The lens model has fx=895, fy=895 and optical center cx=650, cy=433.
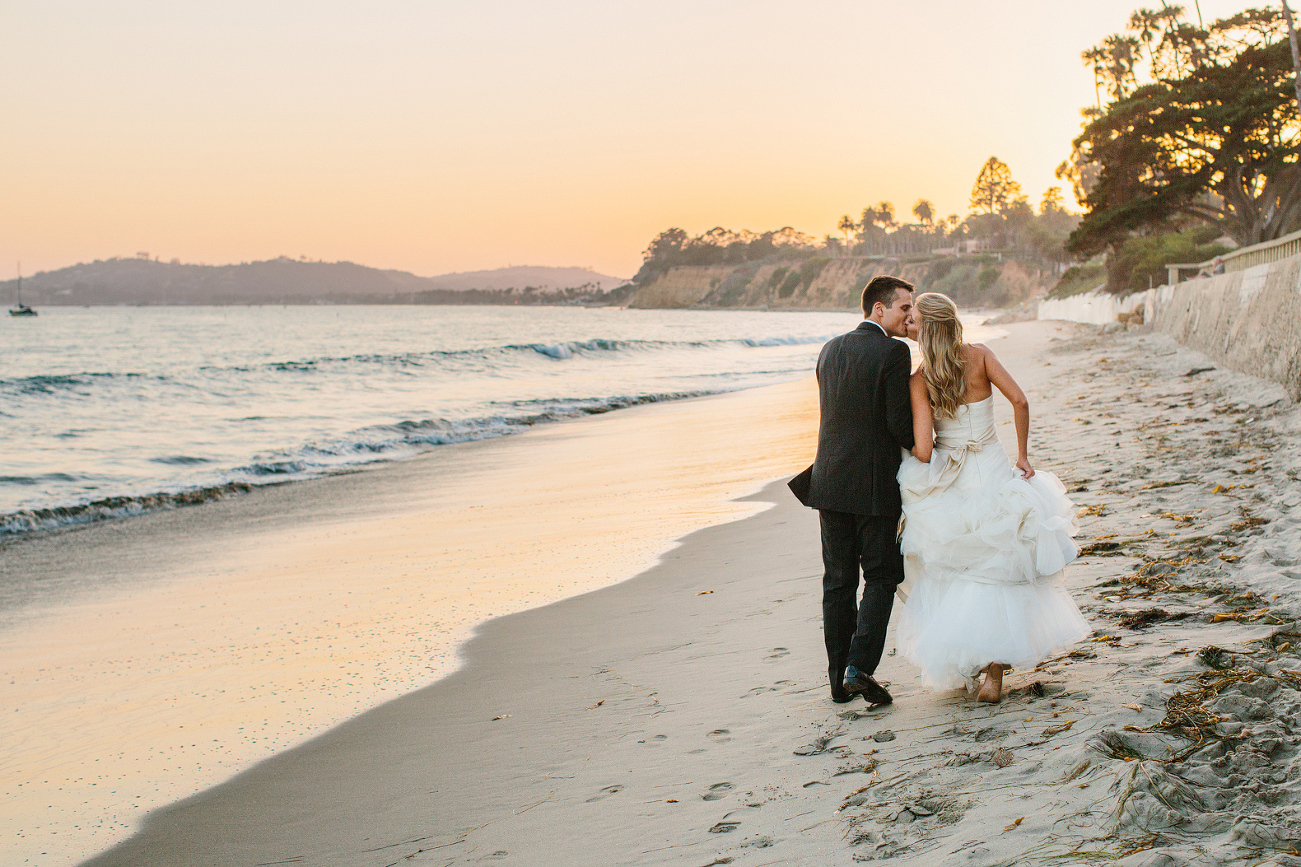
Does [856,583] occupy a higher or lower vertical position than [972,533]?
lower

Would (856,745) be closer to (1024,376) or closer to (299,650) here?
(299,650)

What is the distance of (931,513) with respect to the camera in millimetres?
3230

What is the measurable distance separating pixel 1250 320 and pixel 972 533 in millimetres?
8694

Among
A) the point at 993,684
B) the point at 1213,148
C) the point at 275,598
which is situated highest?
the point at 1213,148

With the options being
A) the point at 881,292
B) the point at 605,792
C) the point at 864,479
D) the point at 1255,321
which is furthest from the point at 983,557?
the point at 1255,321

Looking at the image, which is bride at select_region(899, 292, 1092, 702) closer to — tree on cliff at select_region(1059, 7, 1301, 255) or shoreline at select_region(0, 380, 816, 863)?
shoreline at select_region(0, 380, 816, 863)

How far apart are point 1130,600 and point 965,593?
129cm

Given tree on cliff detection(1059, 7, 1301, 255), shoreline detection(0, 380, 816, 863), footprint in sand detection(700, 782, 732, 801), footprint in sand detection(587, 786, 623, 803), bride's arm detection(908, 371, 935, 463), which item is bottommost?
shoreline detection(0, 380, 816, 863)

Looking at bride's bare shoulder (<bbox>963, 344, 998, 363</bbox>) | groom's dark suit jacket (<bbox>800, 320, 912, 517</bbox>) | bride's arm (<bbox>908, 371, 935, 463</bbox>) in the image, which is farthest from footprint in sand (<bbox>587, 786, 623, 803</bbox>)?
bride's bare shoulder (<bbox>963, 344, 998, 363</bbox>)

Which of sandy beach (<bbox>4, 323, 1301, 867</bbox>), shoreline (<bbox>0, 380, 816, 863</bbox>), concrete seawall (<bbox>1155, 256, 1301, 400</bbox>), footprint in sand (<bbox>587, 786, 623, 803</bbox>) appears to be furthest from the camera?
concrete seawall (<bbox>1155, 256, 1301, 400</bbox>)

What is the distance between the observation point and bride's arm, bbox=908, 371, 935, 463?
10.8 ft

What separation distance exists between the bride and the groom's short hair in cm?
15

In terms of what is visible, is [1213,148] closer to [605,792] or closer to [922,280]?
[605,792]

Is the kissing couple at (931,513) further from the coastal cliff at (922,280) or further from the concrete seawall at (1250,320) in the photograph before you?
the coastal cliff at (922,280)
